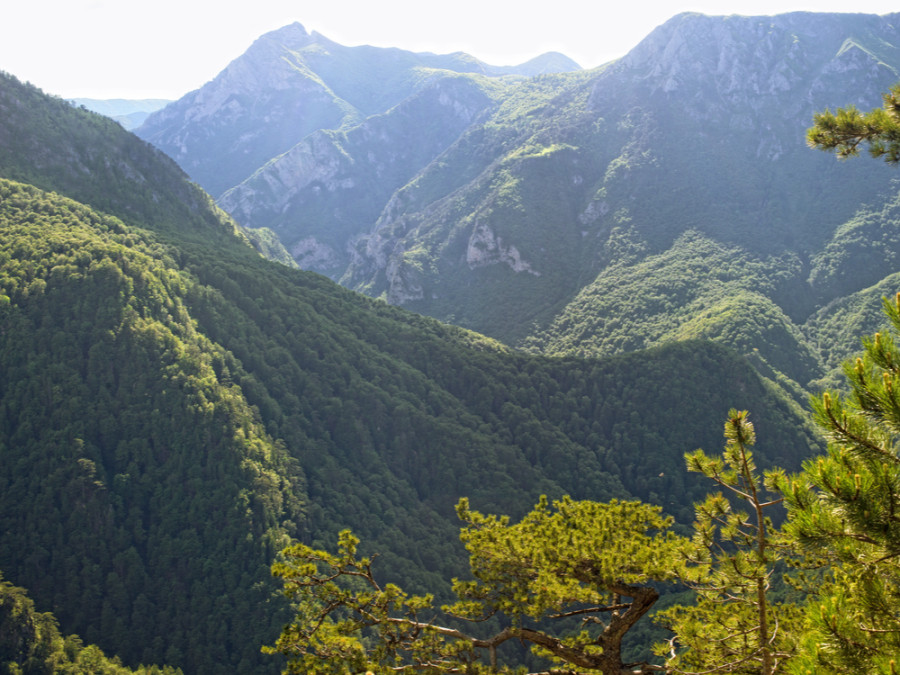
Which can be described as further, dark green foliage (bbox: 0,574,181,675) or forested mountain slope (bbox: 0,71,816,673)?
forested mountain slope (bbox: 0,71,816,673)

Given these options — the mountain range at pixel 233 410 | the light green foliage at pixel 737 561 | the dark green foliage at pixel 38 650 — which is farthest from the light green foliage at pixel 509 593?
the mountain range at pixel 233 410

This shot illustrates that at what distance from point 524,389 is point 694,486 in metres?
41.1

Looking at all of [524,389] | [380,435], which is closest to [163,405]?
[380,435]

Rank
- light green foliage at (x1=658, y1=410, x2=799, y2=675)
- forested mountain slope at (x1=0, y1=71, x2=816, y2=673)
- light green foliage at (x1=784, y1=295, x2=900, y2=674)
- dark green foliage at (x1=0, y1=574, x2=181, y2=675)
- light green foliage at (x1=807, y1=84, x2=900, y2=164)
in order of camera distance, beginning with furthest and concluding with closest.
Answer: forested mountain slope at (x1=0, y1=71, x2=816, y2=673), dark green foliage at (x1=0, y1=574, x2=181, y2=675), light green foliage at (x1=807, y1=84, x2=900, y2=164), light green foliage at (x1=658, y1=410, x2=799, y2=675), light green foliage at (x1=784, y1=295, x2=900, y2=674)

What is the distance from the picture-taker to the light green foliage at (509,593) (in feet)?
46.2

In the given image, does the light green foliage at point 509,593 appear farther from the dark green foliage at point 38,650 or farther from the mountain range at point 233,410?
the mountain range at point 233,410

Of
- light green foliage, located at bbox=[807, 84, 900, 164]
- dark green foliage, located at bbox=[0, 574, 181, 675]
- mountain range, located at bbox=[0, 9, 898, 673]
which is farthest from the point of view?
mountain range, located at bbox=[0, 9, 898, 673]

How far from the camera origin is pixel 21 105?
134m

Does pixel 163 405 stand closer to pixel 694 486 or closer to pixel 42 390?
pixel 42 390

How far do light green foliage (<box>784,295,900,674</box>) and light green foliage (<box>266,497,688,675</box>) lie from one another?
596 centimetres

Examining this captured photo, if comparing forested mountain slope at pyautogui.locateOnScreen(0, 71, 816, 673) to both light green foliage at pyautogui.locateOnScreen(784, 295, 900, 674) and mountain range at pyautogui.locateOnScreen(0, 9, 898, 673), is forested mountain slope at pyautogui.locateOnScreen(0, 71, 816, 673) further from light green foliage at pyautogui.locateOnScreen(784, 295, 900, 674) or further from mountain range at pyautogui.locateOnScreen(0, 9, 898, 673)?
light green foliage at pyautogui.locateOnScreen(784, 295, 900, 674)

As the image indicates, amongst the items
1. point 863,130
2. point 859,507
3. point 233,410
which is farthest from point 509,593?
point 233,410

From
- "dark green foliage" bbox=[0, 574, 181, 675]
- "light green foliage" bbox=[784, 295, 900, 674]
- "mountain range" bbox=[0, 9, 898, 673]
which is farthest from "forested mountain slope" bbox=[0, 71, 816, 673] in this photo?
"light green foliage" bbox=[784, 295, 900, 674]

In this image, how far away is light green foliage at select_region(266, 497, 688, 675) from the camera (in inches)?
554
